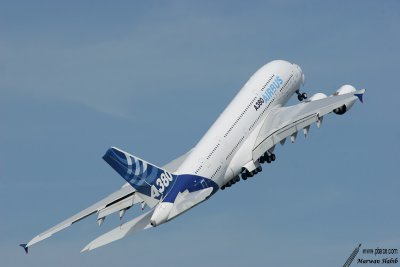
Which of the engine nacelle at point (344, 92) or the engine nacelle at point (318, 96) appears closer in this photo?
the engine nacelle at point (344, 92)

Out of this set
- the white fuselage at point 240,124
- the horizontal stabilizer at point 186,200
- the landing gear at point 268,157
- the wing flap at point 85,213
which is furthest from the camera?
the landing gear at point 268,157

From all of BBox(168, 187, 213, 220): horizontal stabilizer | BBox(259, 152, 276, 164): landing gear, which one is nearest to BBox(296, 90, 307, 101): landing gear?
BBox(259, 152, 276, 164): landing gear

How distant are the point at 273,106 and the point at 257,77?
2944 millimetres

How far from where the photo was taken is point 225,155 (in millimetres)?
73438

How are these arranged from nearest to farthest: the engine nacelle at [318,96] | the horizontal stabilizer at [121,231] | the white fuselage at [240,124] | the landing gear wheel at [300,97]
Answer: the horizontal stabilizer at [121,231]
the white fuselage at [240,124]
the engine nacelle at [318,96]
the landing gear wheel at [300,97]

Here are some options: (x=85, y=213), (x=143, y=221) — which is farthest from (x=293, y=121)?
(x=85, y=213)

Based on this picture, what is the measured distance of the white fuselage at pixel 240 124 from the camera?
71.9 meters

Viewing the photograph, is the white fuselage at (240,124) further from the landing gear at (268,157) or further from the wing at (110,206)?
the wing at (110,206)

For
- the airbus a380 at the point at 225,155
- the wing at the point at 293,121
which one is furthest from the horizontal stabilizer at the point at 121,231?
the wing at the point at 293,121

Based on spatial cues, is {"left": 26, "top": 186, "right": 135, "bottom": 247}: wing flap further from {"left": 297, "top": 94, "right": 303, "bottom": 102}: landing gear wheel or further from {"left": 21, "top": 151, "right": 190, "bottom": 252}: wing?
{"left": 297, "top": 94, "right": 303, "bottom": 102}: landing gear wheel

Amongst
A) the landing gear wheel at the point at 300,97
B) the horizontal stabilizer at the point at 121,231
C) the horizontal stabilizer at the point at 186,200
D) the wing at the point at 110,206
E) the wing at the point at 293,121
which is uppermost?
the landing gear wheel at the point at 300,97

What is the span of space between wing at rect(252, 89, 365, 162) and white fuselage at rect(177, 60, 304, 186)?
2.53ft

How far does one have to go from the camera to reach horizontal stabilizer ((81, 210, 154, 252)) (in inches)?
2584

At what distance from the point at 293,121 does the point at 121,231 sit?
1732cm
